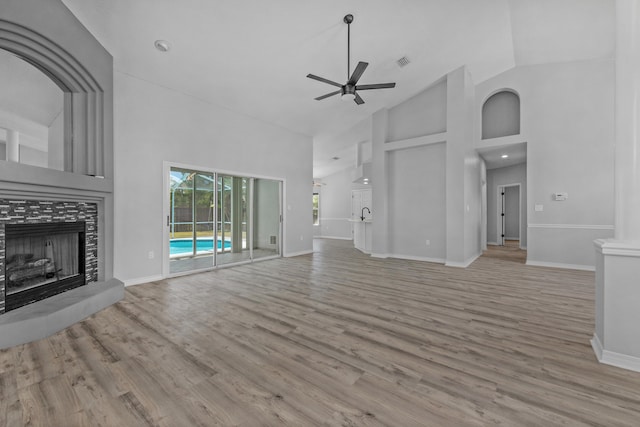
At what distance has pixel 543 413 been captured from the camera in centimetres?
156

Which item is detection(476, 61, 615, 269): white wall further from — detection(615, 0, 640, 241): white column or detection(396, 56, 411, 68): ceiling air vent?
detection(615, 0, 640, 241): white column

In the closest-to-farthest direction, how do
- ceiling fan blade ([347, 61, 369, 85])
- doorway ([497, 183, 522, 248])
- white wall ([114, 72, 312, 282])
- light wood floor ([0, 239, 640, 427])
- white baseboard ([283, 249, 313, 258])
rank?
1. light wood floor ([0, 239, 640, 427])
2. ceiling fan blade ([347, 61, 369, 85])
3. white wall ([114, 72, 312, 282])
4. white baseboard ([283, 249, 313, 258])
5. doorway ([497, 183, 522, 248])

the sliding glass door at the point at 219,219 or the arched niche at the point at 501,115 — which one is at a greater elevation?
the arched niche at the point at 501,115

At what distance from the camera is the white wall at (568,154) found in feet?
18.5

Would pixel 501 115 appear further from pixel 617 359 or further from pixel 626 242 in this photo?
pixel 617 359

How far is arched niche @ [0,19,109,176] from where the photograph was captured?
3.20 meters

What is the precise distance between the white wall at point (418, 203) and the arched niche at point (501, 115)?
1698 mm

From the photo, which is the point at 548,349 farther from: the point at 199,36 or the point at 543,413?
the point at 199,36

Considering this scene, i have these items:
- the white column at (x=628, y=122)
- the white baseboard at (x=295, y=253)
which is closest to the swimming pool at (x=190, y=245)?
the white baseboard at (x=295, y=253)

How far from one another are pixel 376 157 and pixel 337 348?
578cm

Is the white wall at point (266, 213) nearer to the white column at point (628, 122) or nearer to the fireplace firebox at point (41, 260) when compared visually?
the fireplace firebox at point (41, 260)

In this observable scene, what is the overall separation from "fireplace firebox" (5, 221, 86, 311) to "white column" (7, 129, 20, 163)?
0.91m

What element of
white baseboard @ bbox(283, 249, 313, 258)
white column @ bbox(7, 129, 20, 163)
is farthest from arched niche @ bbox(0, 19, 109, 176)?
white baseboard @ bbox(283, 249, 313, 258)

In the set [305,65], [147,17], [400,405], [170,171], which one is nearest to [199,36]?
[147,17]
